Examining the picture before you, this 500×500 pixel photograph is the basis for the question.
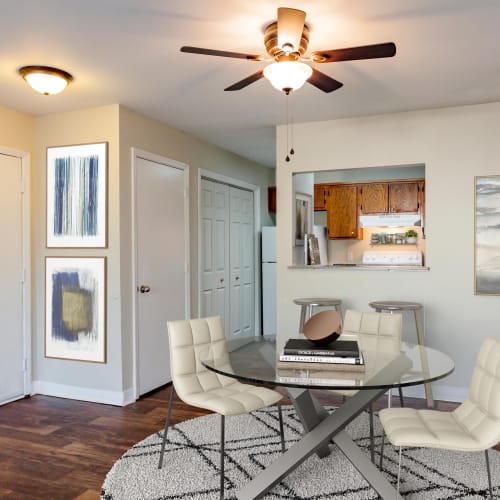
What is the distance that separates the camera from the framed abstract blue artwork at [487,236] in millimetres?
3955

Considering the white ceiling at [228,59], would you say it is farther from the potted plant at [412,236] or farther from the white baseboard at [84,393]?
the potted plant at [412,236]

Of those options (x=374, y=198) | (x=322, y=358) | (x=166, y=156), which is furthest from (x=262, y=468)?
(x=374, y=198)

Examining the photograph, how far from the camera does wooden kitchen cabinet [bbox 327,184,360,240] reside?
6.79m

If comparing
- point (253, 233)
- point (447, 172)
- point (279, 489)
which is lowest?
point (279, 489)

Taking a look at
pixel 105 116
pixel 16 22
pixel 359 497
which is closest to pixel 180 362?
pixel 359 497

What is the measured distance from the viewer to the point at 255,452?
296cm

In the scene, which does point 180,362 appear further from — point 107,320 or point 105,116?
point 105,116

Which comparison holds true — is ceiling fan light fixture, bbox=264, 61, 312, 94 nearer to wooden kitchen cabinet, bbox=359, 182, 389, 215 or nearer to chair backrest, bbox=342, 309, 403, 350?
chair backrest, bbox=342, 309, 403, 350

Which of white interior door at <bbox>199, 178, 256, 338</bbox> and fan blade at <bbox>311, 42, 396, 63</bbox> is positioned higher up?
fan blade at <bbox>311, 42, 396, 63</bbox>

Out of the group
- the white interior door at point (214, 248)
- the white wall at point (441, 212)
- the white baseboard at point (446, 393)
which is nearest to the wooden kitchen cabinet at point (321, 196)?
the white interior door at point (214, 248)

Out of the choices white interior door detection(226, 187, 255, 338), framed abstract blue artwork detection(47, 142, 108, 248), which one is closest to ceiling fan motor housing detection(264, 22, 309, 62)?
framed abstract blue artwork detection(47, 142, 108, 248)

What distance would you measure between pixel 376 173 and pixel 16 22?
17.5ft

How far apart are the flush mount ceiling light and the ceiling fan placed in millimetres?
1196

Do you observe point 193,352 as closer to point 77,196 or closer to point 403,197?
point 77,196
